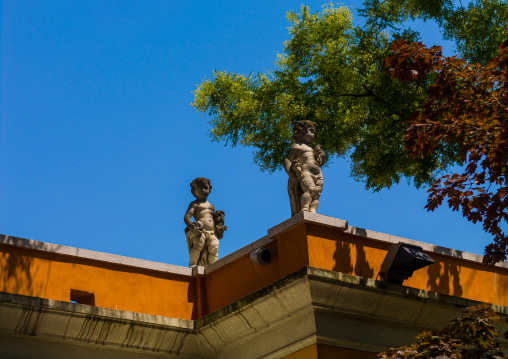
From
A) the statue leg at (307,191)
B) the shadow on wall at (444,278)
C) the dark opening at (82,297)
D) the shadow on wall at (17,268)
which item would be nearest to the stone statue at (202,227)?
the dark opening at (82,297)

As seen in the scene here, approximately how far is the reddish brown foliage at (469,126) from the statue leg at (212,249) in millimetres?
3952

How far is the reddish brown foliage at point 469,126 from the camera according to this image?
975cm

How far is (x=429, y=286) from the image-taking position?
1202 centimetres

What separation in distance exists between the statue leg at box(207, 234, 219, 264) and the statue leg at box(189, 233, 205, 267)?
0.35 ft

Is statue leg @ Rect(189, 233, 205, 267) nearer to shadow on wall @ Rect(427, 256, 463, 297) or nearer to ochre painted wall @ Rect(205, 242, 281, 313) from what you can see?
ochre painted wall @ Rect(205, 242, 281, 313)

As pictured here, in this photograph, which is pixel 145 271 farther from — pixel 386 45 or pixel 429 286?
pixel 386 45

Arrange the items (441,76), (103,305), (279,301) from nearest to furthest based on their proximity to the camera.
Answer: (441,76), (279,301), (103,305)

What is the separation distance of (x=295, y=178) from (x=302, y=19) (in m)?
9.38

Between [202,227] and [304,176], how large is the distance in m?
2.07

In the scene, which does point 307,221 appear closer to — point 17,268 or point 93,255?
point 93,255

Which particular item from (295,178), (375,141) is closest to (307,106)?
(375,141)

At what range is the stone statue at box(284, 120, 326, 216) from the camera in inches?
461

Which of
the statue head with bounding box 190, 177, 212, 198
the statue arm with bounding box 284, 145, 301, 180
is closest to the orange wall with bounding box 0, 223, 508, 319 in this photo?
the statue arm with bounding box 284, 145, 301, 180

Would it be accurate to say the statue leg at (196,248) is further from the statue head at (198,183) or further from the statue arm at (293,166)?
the statue arm at (293,166)
